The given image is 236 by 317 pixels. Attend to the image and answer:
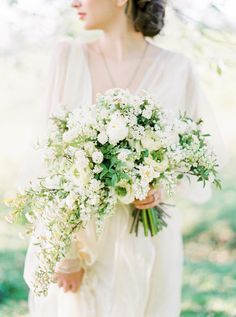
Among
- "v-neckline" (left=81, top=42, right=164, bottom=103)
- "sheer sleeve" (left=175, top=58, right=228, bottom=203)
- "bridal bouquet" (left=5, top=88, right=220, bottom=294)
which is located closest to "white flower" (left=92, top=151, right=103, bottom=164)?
"bridal bouquet" (left=5, top=88, right=220, bottom=294)

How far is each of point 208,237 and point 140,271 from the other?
11.1 ft

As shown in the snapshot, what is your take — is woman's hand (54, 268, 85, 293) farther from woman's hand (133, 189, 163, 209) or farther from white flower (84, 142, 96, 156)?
white flower (84, 142, 96, 156)

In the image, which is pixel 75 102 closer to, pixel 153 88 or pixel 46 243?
pixel 153 88

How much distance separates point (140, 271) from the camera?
272cm

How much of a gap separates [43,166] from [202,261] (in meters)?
3.29

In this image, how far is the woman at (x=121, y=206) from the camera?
2695 millimetres

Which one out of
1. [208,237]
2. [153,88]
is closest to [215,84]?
[208,237]

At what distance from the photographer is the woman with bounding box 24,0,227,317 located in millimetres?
2695

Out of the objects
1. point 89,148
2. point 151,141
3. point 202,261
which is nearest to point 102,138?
point 89,148

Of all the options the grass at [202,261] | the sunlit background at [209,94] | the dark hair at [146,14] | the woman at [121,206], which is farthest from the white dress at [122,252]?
the grass at [202,261]

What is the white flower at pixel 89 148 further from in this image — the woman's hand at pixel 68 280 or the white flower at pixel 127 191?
the woman's hand at pixel 68 280

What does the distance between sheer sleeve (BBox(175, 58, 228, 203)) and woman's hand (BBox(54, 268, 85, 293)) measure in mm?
591

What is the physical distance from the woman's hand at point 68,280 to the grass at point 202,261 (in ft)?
7.37

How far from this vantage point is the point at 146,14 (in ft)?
9.52
